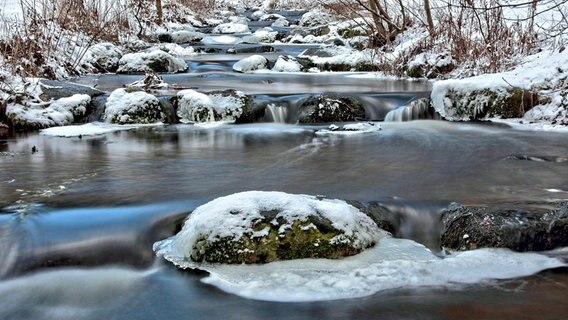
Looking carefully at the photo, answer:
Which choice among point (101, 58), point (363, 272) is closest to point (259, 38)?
point (101, 58)

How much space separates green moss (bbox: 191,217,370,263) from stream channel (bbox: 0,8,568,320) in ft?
0.54

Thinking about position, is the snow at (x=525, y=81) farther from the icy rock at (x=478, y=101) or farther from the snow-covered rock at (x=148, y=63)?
the snow-covered rock at (x=148, y=63)

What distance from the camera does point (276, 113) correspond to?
27.6 ft

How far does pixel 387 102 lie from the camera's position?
8.52 m

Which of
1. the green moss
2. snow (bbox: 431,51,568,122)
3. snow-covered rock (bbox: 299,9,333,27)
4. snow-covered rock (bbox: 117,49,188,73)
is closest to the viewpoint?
the green moss

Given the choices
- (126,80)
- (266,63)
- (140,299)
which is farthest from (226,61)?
(140,299)

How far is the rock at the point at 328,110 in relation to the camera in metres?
8.15

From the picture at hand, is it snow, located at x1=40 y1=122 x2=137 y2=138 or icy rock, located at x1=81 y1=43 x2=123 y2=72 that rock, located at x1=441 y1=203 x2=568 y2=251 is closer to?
snow, located at x1=40 y1=122 x2=137 y2=138

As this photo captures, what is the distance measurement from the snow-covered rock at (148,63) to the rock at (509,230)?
10.3 metres

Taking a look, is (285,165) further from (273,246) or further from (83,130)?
(83,130)

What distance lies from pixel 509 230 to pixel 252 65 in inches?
415

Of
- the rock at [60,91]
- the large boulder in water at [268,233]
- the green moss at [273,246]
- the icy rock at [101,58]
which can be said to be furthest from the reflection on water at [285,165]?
the icy rock at [101,58]

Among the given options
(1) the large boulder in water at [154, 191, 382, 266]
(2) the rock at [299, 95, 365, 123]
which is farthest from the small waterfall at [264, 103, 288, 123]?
(1) the large boulder in water at [154, 191, 382, 266]

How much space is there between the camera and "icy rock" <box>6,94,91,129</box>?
766 centimetres
